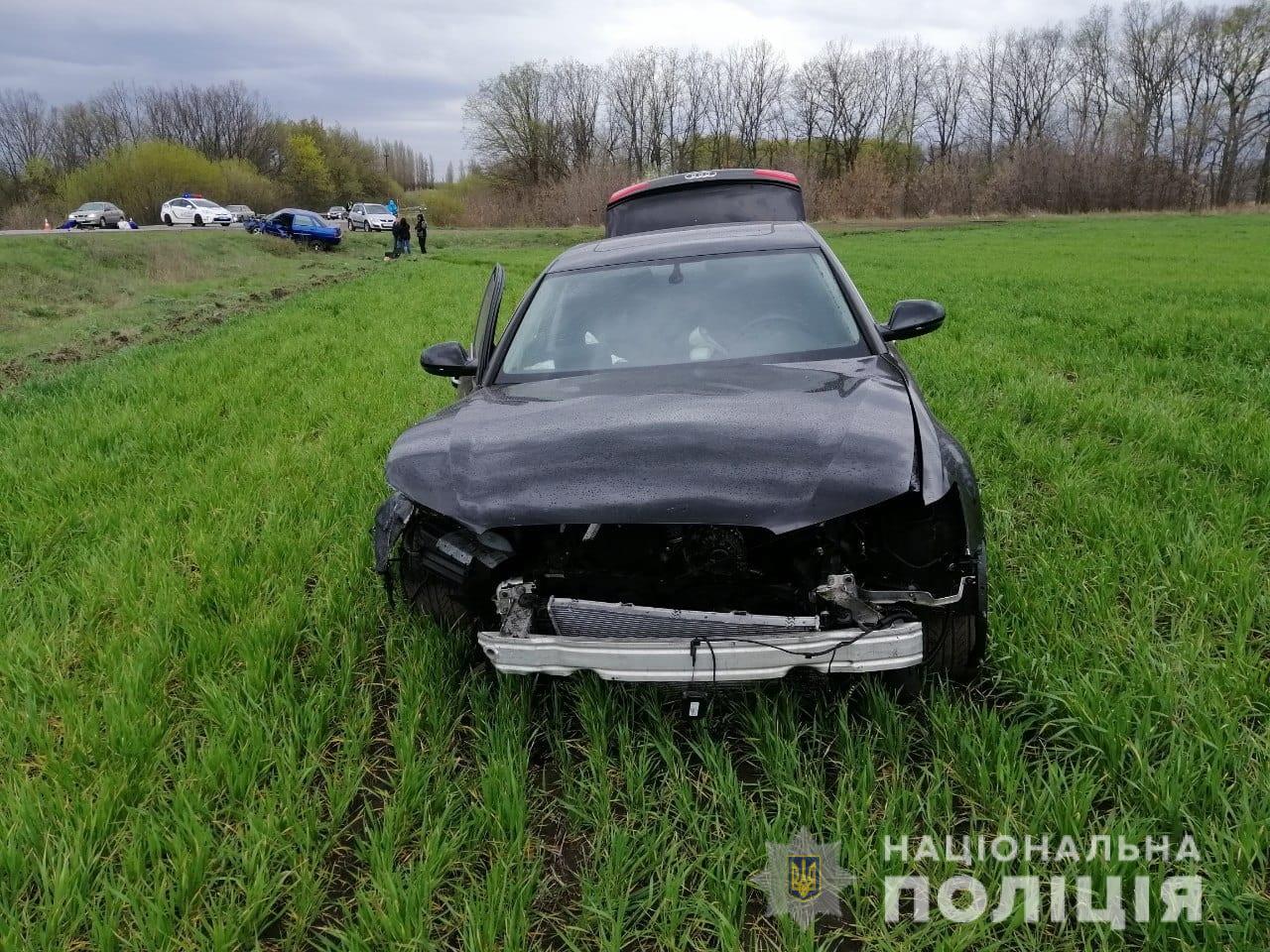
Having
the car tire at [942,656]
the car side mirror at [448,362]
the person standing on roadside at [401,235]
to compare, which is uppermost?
the person standing on roadside at [401,235]

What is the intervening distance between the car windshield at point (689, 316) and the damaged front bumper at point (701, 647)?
1.25 meters

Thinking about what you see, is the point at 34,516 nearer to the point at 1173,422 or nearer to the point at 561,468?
the point at 561,468

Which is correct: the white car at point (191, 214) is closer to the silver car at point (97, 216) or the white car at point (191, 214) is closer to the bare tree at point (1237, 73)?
the silver car at point (97, 216)

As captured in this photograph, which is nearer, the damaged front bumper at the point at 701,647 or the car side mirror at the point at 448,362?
the damaged front bumper at the point at 701,647

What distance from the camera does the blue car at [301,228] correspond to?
28344mm

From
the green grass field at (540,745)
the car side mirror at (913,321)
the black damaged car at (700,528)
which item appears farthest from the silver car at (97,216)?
the car side mirror at (913,321)

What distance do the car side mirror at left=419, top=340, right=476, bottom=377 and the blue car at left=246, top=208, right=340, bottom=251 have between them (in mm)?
29366

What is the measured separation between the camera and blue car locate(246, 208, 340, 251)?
28.3 meters

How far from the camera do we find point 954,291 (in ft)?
39.2

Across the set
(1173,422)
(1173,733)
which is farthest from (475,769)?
(1173,422)

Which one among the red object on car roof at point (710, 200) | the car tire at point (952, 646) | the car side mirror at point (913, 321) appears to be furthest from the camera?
the red object on car roof at point (710, 200)

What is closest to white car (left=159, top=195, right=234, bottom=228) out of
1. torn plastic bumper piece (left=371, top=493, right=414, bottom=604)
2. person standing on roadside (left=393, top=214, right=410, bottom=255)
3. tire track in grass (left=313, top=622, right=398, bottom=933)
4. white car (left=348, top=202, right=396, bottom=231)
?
white car (left=348, top=202, right=396, bottom=231)

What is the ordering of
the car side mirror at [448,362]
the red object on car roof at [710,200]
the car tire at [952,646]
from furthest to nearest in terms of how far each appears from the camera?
the red object on car roof at [710,200] → the car side mirror at [448,362] → the car tire at [952,646]

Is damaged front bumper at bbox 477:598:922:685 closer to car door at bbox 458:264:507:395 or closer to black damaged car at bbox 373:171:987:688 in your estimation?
black damaged car at bbox 373:171:987:688
